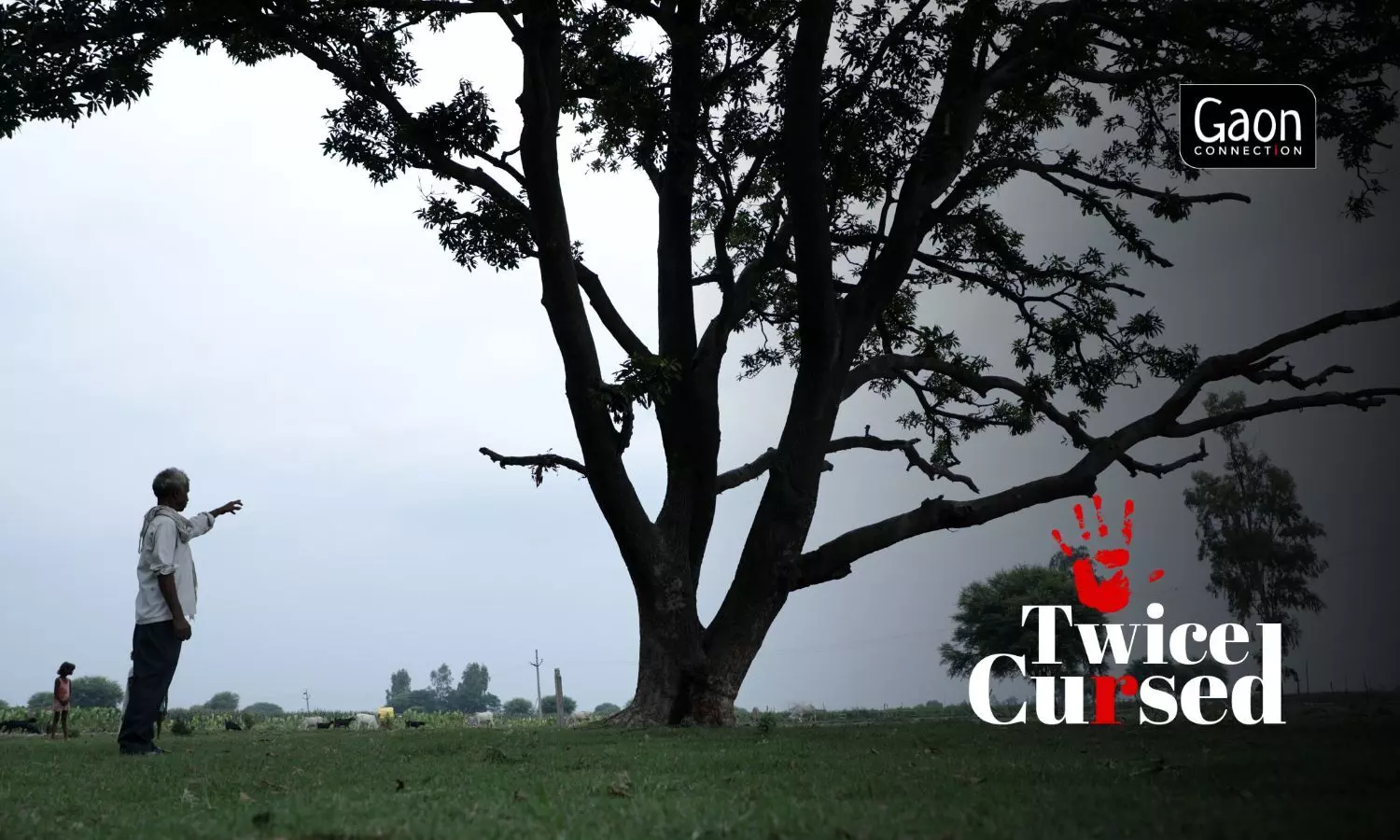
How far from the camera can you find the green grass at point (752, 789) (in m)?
3.83

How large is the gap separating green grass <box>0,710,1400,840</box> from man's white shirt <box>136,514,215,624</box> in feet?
3.64

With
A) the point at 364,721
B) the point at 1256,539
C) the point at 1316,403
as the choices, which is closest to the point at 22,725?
the point at 364,721

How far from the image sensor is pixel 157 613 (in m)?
8.38

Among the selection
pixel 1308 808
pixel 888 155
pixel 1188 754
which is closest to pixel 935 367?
pixel 888 155

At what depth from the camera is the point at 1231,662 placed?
30.6ft

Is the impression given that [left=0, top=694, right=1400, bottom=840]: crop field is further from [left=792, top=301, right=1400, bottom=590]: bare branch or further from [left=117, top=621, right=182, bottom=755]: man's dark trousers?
[left=792, top=301, right=1400, bottom=590]: bare branch

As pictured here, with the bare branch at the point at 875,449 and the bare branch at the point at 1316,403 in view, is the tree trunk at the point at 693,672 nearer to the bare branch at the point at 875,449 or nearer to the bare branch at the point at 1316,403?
the bare branch at the point at 875,449

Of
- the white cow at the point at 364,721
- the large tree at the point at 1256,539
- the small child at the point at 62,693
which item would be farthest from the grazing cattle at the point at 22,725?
the large tree at the point at 1256,539

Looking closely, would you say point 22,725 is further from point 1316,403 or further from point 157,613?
point 1316,403

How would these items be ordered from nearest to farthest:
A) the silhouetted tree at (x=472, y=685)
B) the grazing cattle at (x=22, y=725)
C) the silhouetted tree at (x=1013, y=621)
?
the grazing cattle at (x=22, y=725) < the silhouetted tree at (x=1013, y=621) < the silhouetted tree at (x=472, y=685)

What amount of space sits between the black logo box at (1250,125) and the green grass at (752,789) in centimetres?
669

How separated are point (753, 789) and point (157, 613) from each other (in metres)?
5.54

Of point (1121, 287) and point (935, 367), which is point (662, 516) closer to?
point (935, 367)

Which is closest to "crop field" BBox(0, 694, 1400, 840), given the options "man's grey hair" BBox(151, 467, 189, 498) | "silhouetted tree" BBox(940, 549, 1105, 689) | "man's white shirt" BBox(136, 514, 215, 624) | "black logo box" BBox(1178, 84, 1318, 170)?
"man's white shirt" BBox(136, 514, 215, 624)
